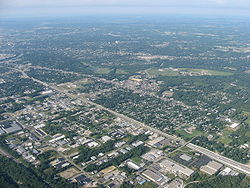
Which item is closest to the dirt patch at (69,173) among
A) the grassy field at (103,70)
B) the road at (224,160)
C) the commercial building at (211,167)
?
the commercial building at (211,167)

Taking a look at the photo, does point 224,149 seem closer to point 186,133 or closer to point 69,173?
point 186,133

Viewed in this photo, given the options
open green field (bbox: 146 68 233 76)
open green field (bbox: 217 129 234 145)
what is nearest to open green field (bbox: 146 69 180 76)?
open green field (bbox: 146 68 233 76)

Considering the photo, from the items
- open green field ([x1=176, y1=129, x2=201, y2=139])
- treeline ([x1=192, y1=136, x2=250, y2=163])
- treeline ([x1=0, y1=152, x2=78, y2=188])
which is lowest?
open green field ([x1=176, y1=129, x2=201, y2=139])

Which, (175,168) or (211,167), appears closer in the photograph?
(175,168)

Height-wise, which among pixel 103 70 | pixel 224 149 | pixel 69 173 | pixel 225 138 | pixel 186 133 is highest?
pixel 103 70

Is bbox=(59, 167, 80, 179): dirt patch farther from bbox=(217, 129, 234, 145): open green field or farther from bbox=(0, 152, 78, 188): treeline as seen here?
bbox=(217, 129, 234, 145): open green field

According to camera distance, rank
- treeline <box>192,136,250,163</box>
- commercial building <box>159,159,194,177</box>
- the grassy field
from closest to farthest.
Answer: commercial building <box>159,159,194,177</box>, treeline <box>192,136,250,163</box>, the grassy field

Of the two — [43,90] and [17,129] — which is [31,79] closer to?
[43,90]

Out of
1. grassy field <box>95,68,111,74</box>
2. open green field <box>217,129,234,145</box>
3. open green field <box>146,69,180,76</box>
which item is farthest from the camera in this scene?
grassy field <box>95,68,111,74</box>

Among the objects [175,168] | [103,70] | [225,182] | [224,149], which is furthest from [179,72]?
[225,182]
